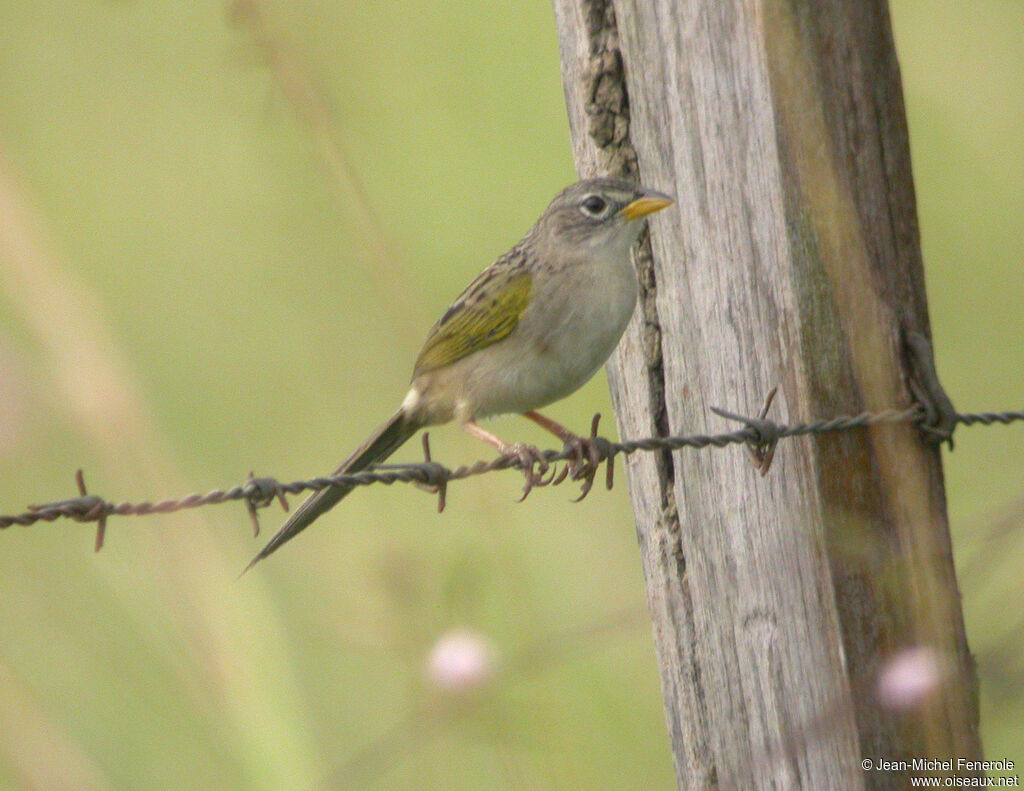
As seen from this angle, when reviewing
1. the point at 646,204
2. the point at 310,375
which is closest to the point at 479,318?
the point at 646,204

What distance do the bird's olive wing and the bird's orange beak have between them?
27.9 inches

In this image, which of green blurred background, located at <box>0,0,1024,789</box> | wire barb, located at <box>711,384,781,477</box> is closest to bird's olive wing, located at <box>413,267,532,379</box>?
green blurred background, located at <box>0,0,1024,789</box>

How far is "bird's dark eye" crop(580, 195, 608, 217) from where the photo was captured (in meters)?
4.17

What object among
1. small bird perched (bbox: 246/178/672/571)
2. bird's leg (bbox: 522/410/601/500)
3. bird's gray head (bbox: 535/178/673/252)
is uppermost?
bird's gray head (bbox: 535/178/673/252)

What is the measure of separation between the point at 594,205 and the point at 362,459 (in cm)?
126

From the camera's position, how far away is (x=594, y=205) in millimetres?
4262

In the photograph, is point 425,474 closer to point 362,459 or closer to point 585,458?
point 585,458

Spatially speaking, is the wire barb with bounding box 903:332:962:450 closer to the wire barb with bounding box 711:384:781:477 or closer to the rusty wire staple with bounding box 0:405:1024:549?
the rusty wire staple with bounding box 0:405:1024:549

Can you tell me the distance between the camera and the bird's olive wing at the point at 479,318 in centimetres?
456

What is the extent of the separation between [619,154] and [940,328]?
445 centimetres

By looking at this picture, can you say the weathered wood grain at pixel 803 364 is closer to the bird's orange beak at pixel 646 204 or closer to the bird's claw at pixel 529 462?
the bird's orange beak at pixel 646 204

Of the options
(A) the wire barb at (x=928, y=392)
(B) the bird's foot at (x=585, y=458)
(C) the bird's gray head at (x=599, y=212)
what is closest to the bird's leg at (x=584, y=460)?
(B) the bird's foot at (x=585, y=458)

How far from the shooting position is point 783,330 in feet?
11.1

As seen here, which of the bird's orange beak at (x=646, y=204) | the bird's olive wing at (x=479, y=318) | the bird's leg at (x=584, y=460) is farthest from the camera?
the bird's olive wing at (x=479, y=318)
